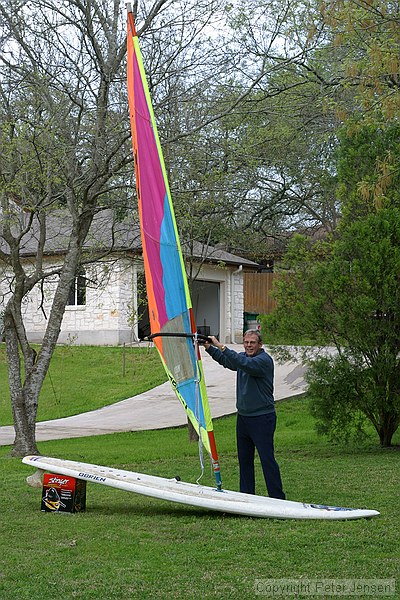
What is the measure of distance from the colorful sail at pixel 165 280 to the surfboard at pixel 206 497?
0.28 meters

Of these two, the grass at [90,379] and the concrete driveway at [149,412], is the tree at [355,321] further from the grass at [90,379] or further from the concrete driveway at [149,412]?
the grass at [90,379]

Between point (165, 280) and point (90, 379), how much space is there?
17491 millimetres

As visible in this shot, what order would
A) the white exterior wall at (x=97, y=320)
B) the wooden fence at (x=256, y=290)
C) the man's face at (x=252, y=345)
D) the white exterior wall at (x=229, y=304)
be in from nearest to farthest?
the man's face at (x=252, y=345) < the white exterior wall at (x=97, y=320) < the white exterior wall at (x=229, y=304) < the wooden fence at (x=256, y=290)

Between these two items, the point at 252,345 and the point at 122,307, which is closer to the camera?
the point at 252,345

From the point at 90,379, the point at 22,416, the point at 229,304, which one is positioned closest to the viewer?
the point at 22,416

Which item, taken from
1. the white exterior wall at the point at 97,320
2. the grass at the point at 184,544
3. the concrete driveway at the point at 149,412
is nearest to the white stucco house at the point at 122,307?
the white exterior wall at the point at 97,320

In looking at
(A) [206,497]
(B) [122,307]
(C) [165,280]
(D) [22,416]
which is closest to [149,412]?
(D) [22,416]

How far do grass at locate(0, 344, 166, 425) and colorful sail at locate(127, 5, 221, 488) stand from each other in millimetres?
12286

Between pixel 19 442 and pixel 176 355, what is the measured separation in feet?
20.4

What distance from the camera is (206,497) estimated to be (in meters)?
7.34

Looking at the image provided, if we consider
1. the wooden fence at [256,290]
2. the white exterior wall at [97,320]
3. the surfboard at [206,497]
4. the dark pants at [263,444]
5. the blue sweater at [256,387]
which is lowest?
the surfboard at [206,497]

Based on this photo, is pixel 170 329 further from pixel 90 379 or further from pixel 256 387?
pixel 90 379

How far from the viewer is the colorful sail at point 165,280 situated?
23.6ft

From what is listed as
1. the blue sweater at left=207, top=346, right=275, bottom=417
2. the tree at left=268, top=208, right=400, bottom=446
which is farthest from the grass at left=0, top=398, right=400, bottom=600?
the tree at left=268, top=208, right=400, bottom=446
